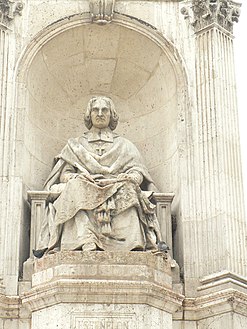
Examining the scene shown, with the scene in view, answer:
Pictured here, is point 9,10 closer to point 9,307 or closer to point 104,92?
point 104,92

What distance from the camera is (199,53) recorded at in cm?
1677

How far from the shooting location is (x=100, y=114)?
1616 cm

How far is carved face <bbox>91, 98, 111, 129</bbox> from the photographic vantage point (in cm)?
1617

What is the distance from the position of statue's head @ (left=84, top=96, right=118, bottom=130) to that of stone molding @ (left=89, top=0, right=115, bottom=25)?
5.85 feet

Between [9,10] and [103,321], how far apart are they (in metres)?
6.62

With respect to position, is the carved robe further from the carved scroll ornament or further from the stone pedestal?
the carved scroll ornament

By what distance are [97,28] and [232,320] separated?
6.54 meters

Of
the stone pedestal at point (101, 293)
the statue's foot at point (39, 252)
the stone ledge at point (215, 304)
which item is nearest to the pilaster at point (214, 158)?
the stone ledge at point (215, 304)

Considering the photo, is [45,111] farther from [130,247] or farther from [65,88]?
[130,247]

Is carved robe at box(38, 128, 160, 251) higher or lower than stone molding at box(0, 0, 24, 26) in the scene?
lower

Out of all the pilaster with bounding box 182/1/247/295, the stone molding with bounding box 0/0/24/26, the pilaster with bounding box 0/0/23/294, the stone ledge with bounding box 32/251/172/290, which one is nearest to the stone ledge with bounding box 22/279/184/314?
the stone ledge with bounding box 32/251/172/290

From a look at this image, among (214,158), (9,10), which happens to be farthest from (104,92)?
(214,158)

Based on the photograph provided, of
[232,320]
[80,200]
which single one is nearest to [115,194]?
[80,200]

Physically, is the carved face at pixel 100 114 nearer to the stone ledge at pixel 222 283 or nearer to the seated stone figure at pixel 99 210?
the seated stone figure at pixel 99 210
